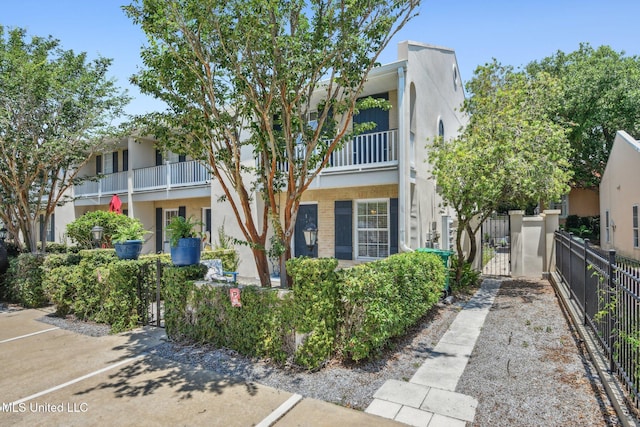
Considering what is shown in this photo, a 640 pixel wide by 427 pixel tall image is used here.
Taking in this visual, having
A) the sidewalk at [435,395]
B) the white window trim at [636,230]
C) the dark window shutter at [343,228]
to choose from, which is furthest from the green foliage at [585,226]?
the sidewalk at [435,395]

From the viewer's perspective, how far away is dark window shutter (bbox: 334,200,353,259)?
38.9 ft

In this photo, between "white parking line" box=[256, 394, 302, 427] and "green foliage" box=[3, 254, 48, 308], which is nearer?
"white parking line" box=[256, 394, 302, 427]

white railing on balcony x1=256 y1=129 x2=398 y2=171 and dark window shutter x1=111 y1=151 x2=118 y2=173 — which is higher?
dark window shutter x1=111 y1=151 x2=118 y2=173

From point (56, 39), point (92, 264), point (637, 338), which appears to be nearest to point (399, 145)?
point (637, 338)

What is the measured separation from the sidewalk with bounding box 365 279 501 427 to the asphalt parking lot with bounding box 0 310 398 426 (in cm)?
33

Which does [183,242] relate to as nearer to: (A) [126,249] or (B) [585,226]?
(A) [126,249]

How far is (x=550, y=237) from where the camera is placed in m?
11.3

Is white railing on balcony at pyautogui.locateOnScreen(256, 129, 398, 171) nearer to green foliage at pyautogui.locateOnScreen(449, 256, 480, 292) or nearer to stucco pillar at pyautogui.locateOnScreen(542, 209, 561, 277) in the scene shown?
green foliage at pyautogui.locateOnScreen(449, 256, 480, 292)

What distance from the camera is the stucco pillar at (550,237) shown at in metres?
11.3

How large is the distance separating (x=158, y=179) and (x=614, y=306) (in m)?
16.1

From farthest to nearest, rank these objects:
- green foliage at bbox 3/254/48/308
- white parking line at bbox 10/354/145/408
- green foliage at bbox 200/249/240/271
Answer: green foliage at bbox 200/249/240/271 → green foliage at bbox 3/254/48/308 → white parking line at bbox 10/354/145/408

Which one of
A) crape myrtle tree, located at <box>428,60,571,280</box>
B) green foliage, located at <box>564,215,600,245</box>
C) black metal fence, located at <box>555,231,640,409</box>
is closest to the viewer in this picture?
black metal fence, located at <box>555,231,640,409</box>

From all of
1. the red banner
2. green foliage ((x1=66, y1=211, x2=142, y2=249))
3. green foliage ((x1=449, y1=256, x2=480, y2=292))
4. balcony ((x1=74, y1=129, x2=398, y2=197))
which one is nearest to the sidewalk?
the red banner

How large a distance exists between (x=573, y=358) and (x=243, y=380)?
Result: 4.81 m
